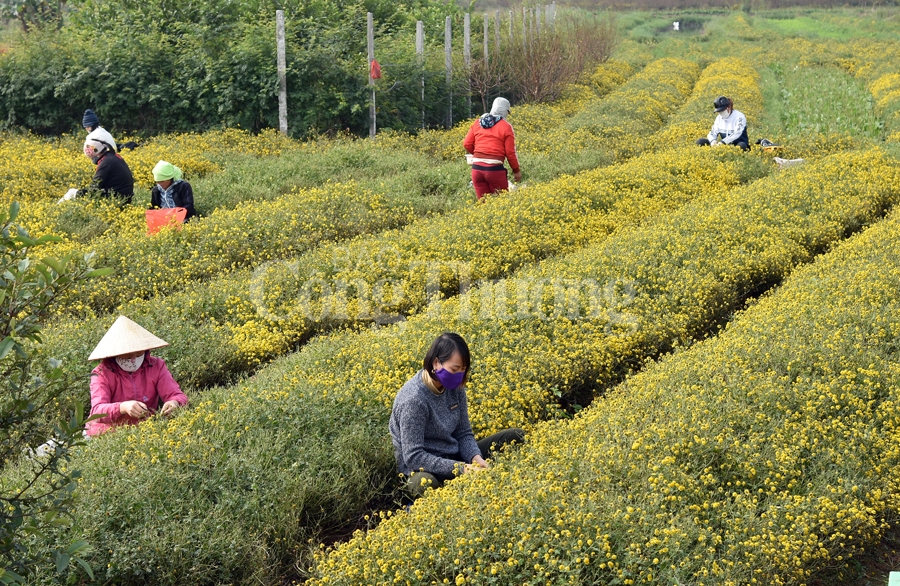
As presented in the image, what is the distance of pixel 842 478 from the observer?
5320 mm

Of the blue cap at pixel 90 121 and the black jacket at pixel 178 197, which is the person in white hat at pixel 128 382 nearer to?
the black jacket at pixel 178 197

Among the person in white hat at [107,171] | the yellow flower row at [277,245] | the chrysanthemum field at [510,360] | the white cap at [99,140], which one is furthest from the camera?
the person in white hat at [107,171]

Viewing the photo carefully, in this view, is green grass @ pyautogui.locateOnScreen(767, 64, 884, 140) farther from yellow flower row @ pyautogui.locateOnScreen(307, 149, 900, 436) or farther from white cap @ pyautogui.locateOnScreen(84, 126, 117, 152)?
white cap @ pyautogui.locateOnScreen(84, 126, 117, 152)

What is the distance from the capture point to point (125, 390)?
6480 mm

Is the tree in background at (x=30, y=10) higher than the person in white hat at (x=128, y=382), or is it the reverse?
the tree in background at (x=30, y=10)

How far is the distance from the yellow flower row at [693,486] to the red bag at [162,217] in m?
6.43

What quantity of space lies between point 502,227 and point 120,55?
11109 mm

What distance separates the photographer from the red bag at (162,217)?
10.8 meters

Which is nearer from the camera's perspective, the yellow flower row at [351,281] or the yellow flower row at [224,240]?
the yellow flower row at [351,281]

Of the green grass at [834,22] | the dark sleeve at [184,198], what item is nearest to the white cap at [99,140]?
the dark sleeve at [184,198]

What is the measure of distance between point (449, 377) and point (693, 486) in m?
1.61

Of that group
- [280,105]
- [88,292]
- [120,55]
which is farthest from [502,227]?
[120,55]

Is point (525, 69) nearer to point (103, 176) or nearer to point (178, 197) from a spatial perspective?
point (103, 176)

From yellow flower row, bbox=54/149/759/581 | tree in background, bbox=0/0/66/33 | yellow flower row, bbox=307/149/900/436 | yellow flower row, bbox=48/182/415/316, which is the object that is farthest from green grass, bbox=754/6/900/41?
yellow flower row, bbox=54/149/759/581
